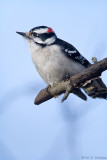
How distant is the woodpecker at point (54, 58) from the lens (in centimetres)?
505

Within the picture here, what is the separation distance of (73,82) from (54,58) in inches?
34.5

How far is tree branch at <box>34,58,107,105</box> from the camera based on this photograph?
3.86 m

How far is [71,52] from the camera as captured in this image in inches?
213

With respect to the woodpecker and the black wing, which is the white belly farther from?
the black wing

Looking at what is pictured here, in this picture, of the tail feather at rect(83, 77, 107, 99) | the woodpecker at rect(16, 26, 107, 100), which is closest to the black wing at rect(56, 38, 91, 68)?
the woodpecker at rect(16, 26, 107, 100)

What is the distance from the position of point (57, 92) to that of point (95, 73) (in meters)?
1.19

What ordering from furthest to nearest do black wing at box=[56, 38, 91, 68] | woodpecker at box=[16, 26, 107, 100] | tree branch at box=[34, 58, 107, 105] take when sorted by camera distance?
black wing at box=[56, 38, 91, 68] → woodpecker at box=[16, 26, 107, 100] → tree branch at box=[34, 58, 107, 105]

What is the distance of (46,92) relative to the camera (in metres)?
5.11

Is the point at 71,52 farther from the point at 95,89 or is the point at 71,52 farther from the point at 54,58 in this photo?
the point at 95,89

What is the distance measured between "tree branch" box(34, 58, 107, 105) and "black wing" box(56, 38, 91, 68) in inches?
25.9

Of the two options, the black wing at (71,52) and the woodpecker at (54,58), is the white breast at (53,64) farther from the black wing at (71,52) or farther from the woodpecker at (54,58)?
the black wing at (71,52)

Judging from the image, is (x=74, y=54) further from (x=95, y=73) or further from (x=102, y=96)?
(x=95, y=73)

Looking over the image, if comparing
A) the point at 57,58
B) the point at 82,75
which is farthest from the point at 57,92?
the point at 82,75

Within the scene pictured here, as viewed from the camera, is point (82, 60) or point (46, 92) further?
point (82, 60)
